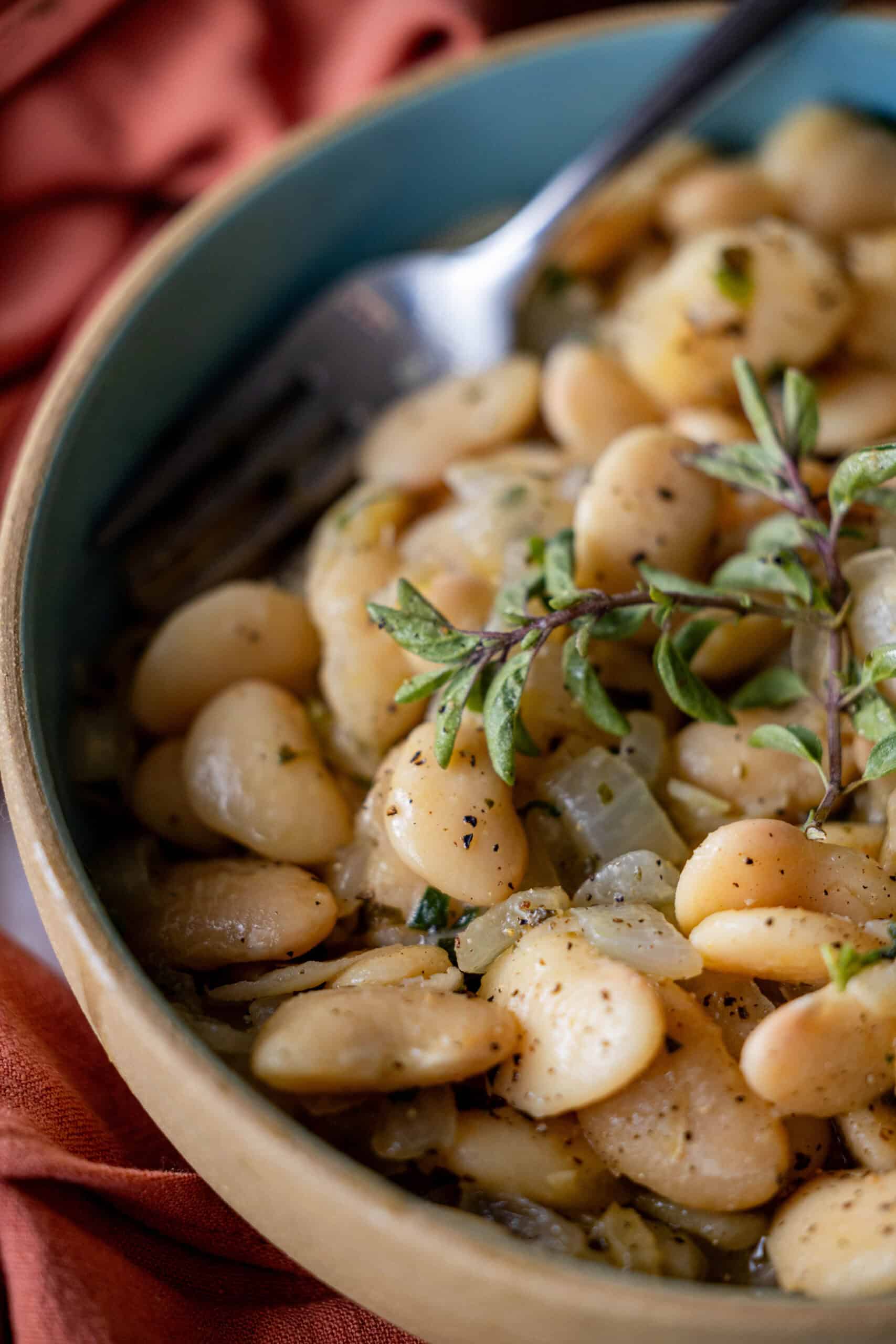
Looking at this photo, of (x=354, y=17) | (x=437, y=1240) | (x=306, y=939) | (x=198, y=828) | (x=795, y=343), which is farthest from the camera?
(x=354, y=17)

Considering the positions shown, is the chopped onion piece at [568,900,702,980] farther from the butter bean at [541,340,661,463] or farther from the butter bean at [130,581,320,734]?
the butter bean at [541,340,661,463]

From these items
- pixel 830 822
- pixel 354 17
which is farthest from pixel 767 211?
pixel 830 822

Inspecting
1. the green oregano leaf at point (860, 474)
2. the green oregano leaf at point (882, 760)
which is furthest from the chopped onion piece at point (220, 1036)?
the green oregano leaf at point (860, 474)

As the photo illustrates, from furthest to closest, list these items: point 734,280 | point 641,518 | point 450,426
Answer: point 450,426 < point 734,280 < point 641,518

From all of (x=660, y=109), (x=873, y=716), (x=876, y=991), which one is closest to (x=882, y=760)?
(x=873, y=716)

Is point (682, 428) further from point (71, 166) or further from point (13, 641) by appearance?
point (71, 166)

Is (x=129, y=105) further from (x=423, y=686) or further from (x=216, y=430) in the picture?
(x=423, y=686)

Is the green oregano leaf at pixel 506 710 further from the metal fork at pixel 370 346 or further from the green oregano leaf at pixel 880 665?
the metal fork at pixel 370 346
